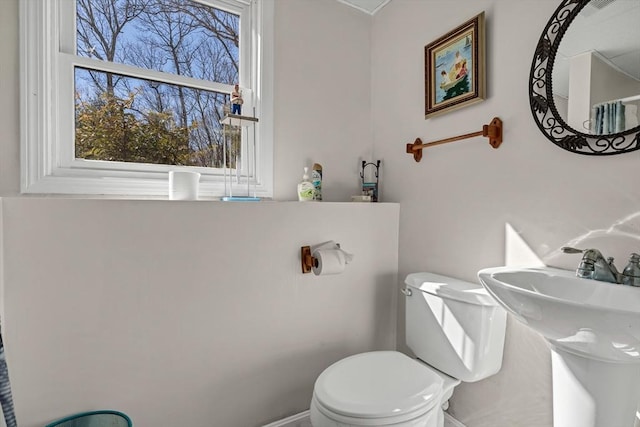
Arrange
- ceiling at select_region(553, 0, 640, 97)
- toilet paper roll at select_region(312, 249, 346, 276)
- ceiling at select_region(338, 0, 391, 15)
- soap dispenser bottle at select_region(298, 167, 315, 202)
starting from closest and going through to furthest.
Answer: ceiling at select_region(553, 0, 640, 97)
toilet paper roll at select_region(312, 249, 346, 276)
soap dispenser bottle at select_region(298, 167, 315, 202)
ceiling at select_region(338, 0, 391, 15)

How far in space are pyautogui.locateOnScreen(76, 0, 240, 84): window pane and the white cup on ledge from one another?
0.54 m

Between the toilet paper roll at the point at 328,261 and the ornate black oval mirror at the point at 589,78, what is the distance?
3.00ft

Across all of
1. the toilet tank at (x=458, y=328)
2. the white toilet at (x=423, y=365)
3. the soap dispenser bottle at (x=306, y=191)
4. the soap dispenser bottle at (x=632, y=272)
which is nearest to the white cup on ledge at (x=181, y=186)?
the soap dispenser bottle at (x=306, y=191)

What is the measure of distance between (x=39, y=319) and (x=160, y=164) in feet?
2.42

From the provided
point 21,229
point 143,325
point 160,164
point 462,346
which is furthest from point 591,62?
point 21,229

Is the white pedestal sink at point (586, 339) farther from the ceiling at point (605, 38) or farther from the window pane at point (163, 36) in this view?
the window pane at point (163, 36)

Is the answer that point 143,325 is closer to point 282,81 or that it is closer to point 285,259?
point 285,259

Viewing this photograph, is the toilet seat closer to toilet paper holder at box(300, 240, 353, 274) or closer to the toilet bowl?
the toilet bowl

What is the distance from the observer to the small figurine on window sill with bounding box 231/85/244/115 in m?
1.56

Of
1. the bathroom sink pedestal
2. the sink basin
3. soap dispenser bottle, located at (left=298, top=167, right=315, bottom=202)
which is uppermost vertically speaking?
soap dispenser bottle, located at (left=298, top=167, right=315, bottom=202)

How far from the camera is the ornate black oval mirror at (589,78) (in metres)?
0.97

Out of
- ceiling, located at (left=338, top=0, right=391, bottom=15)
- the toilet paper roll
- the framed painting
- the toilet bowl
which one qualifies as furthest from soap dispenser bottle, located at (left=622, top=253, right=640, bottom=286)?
ceiling, located at (left=338, top=0, right=391, bottom=15)

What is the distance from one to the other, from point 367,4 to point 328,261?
58.6 inches

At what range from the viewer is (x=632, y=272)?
2.95ft
